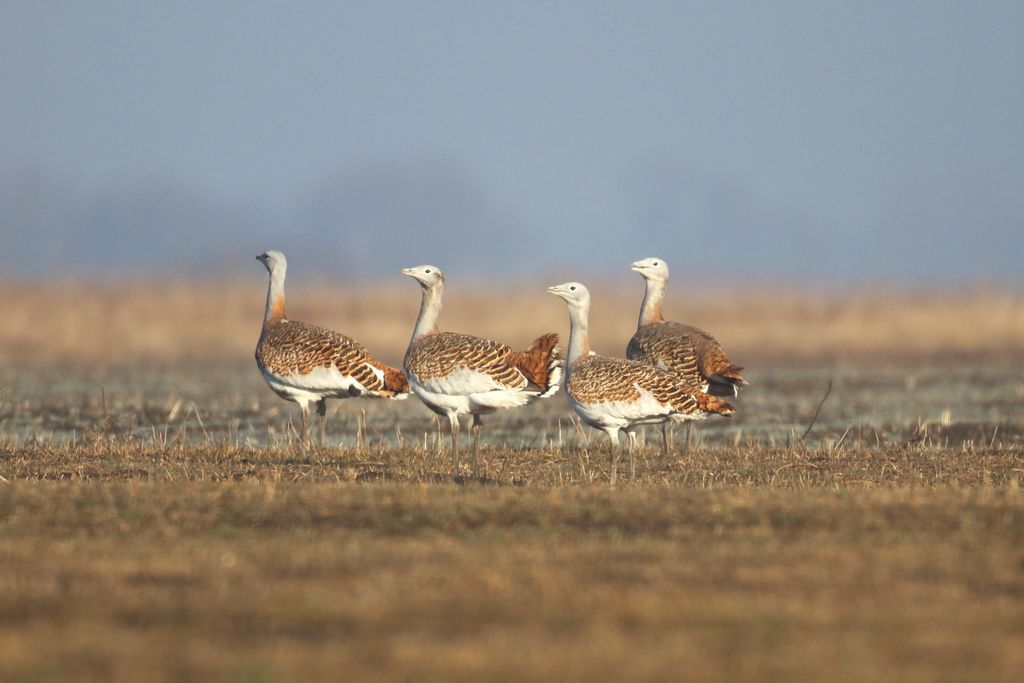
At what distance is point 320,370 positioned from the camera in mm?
15969

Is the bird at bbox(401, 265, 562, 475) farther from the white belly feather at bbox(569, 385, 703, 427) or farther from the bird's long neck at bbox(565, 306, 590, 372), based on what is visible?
the white belly feather at bbox(569, 385, 703, 427)

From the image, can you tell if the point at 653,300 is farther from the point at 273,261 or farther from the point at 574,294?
the point at 273,261

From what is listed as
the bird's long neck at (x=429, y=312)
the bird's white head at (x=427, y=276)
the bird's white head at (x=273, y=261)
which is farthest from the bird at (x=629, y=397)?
A: the bird's white head at (x=273, y=261)

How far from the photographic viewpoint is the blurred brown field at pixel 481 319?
32188mm

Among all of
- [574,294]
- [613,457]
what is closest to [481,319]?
[574,294]

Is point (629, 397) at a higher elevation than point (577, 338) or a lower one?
lower

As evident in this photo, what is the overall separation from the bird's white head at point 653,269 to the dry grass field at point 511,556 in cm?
192

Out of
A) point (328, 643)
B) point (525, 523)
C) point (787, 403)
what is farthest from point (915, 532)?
point (787, 403)

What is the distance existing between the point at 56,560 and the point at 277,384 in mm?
8263

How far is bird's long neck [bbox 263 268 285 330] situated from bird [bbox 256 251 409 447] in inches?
26.0

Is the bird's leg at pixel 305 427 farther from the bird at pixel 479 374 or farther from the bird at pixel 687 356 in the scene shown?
the bird at pixel 687 356

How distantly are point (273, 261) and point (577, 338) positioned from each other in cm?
526

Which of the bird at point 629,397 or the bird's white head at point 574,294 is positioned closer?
the bird at point 629,397

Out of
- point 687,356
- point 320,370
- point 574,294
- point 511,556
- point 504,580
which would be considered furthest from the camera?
point 687,356
